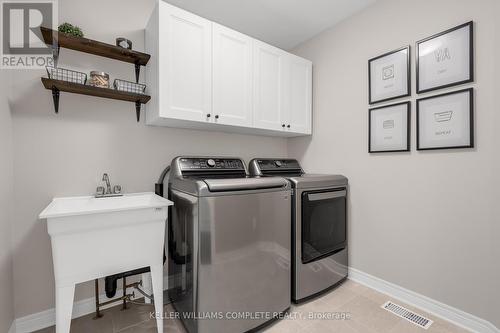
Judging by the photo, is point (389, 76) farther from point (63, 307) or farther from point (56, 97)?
point (63, 307)

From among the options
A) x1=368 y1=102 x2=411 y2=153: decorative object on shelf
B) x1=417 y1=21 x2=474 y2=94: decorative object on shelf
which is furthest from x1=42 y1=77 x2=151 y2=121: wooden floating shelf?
x1=417 y1=21 x2=474 y2=94: decorative object on shelf

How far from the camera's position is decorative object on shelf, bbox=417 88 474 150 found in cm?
151

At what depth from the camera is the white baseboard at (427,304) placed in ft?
4.85

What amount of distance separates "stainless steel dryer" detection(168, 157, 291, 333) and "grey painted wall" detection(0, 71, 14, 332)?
958 mm

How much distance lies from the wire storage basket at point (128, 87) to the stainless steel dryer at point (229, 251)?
633 millimetres

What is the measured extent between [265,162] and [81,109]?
1.60 meters

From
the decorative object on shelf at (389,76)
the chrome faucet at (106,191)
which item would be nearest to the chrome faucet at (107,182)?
the chrome faucet at (106,191)

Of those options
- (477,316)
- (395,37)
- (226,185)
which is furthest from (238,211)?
(395,37)

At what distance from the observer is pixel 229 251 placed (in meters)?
1.41

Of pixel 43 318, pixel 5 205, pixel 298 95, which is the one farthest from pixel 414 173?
pixel 43 318

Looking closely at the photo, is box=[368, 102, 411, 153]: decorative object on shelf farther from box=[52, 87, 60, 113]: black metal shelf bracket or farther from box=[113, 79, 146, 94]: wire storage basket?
box=[52, 87, 60, 113]: black metal shelf bracket

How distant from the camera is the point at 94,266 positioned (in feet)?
3.98

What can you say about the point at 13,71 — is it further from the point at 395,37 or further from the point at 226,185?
the point at 395,37

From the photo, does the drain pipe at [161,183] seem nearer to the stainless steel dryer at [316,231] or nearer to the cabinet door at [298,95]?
the stainless steel dryer at [316,231]
